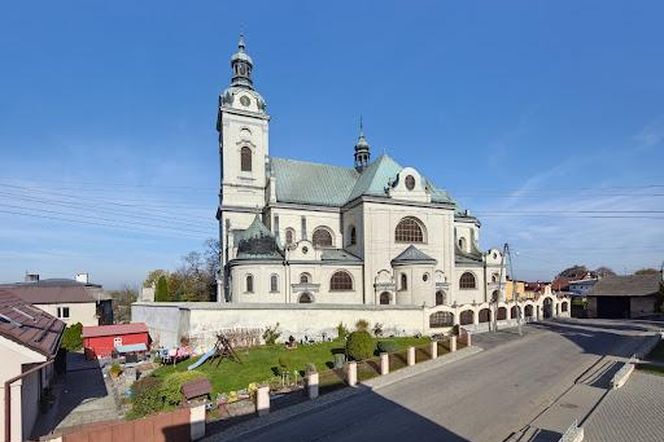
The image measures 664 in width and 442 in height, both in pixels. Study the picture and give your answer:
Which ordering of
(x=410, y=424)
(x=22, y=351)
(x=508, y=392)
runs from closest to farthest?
(x=22, y=351)
(x=410, y=424)
(x=508, y=392)

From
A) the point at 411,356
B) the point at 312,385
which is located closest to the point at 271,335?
the point at 411,356

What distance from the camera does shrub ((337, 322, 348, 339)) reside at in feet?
96.2

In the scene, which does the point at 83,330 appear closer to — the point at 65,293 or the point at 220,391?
the point at 65,293

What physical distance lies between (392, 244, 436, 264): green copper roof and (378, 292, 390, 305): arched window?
2805 mm

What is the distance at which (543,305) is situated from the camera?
143 feet

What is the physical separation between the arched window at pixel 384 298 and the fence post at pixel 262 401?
22717 millimetres

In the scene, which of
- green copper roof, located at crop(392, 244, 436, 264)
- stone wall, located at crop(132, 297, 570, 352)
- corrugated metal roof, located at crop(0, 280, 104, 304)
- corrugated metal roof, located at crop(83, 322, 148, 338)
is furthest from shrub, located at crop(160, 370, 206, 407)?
corrugated metal roof, located at crop(0, 280, 104, 304)

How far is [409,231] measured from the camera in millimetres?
39375

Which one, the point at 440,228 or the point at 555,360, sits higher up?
the point at 440,228

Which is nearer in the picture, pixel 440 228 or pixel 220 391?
pixel 220 391

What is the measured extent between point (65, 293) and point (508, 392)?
127 feet

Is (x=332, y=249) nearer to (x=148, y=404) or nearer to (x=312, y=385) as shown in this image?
(x=312, y=385)

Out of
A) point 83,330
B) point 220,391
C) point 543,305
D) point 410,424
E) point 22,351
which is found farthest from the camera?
point 543,305

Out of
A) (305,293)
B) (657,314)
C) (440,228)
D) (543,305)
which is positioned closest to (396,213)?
(440,228)
